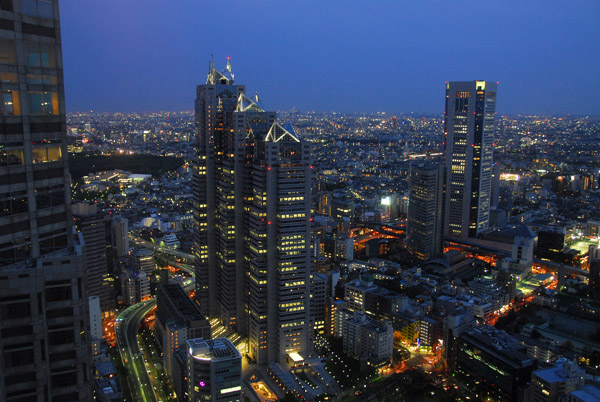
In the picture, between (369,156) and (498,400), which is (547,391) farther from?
(369,156)

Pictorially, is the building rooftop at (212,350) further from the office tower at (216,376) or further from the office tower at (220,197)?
the office tower at (220,197)

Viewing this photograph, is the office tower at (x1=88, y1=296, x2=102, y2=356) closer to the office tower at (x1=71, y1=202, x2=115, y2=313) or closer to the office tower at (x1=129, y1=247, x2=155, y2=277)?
the office tower at (x1=71, y1=202, x2=115, y2=313)

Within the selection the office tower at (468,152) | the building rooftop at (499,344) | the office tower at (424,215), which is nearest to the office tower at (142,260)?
the office tower at (424,215)

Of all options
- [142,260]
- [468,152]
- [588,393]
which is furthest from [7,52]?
[468,152]

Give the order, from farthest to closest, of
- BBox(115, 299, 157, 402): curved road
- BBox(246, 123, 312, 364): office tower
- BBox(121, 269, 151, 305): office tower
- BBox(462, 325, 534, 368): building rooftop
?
BBox(121, 269, 151, 305): office tower, BBox(246, 123, 312, 364): office tower, BBox(115, 299, 157, 402): curved road, BBox(462, 325, 534, 368): building rooftop

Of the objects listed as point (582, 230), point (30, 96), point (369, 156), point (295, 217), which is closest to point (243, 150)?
point (295, 217)

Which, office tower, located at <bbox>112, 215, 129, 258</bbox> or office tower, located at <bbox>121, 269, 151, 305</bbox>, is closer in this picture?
office tower, located at <bbox>121, 269, 151, 305</bbox>

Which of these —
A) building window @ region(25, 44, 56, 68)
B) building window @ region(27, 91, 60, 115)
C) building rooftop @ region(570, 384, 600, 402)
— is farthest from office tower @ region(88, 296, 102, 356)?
building window @ region(25, 44, 56, 68)
